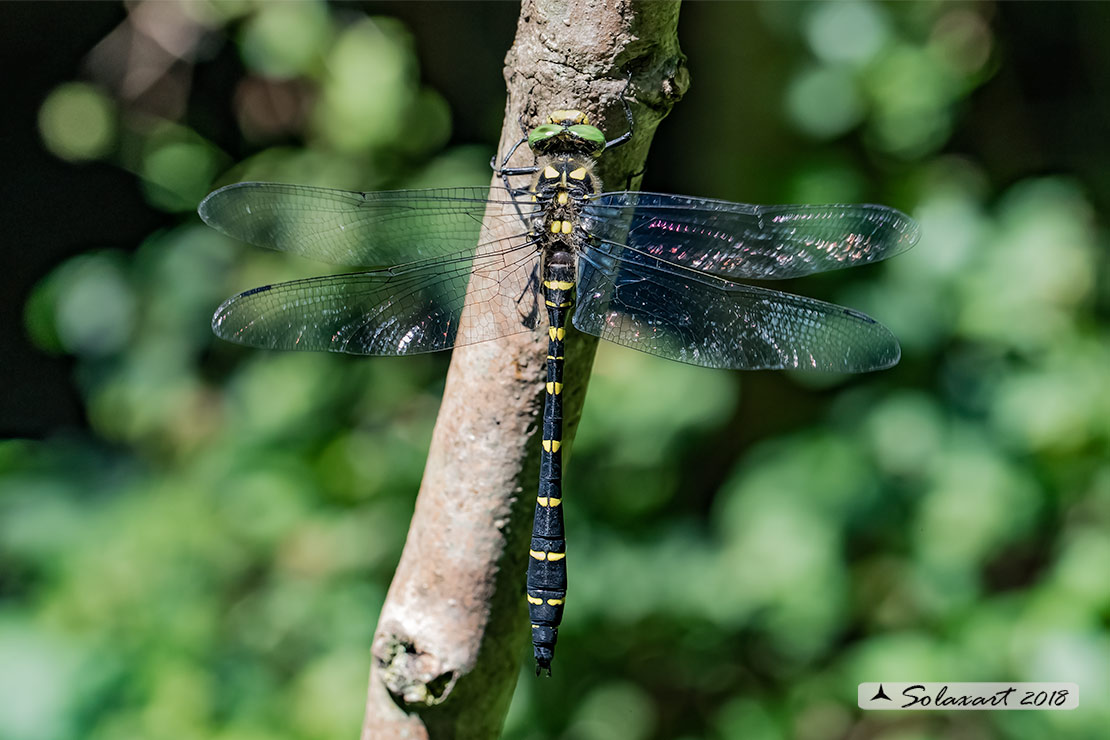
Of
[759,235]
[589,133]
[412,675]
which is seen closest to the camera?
[589,133]

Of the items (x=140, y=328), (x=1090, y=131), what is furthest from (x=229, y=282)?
(x=1090, y=131)

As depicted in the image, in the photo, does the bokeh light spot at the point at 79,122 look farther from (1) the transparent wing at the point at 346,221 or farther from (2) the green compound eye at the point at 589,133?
(2) the green compound eye at the point at 589,133

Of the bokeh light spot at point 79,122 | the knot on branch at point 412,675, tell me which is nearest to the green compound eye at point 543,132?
the knot on branch at point 412,675

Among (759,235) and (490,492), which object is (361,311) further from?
(759,235)

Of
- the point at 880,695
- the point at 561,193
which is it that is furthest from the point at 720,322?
the point at 880,695

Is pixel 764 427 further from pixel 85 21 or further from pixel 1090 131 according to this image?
pixel 85 21
